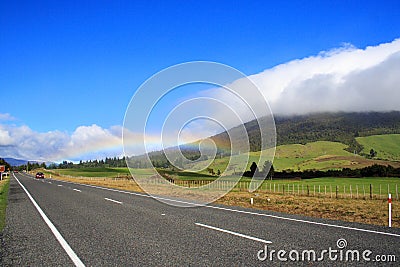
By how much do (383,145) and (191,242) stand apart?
167 meters

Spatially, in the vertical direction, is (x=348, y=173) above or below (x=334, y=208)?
above

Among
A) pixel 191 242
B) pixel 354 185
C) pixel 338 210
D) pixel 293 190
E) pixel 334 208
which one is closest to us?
pixel 191 242

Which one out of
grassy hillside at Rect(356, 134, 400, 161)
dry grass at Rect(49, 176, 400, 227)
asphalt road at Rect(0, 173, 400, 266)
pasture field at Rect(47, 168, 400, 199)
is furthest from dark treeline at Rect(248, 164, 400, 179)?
asphalt road at Rect(0, 173, 400, 266)

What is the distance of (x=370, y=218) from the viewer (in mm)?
15086

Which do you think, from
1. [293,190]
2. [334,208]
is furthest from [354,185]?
[334,208]

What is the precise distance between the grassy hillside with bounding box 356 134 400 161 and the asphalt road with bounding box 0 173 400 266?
129m

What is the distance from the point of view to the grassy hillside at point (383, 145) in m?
134

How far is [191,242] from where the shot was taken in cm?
828

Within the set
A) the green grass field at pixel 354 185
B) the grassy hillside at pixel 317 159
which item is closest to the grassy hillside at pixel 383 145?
the grassy hillside at pixel 317 159

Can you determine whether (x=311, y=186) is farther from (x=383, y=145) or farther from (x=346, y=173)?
(x=383, y=145)

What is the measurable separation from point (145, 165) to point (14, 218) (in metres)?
6.65

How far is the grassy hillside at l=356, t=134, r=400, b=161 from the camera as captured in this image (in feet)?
438

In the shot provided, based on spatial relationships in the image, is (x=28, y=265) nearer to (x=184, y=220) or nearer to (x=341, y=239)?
(x=184, y=220)

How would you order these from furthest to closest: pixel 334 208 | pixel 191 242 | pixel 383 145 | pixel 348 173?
1. pixel 383 145
2. pixel 348 173
3. pixel 334 208
4. pixel 191 242
